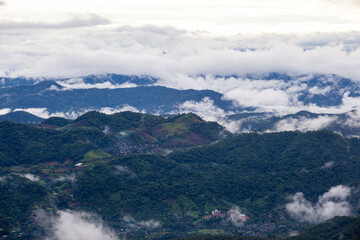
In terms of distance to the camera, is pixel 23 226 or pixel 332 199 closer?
pixel 23 226

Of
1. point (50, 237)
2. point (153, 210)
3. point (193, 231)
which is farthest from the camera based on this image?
point (153, 210)

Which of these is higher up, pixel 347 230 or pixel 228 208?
pixel 347 230

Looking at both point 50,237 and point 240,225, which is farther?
point 240,225

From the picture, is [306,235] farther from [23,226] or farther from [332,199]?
[23,226]

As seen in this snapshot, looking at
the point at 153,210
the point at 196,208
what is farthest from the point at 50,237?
the point at 196,208

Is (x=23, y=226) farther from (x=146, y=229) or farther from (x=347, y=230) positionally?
(x=347, y=230)

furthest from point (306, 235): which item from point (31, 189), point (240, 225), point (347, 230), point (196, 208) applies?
point (31, 189)

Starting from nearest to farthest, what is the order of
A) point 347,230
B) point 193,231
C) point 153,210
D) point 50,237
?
point 347,230
point 50,237
point 193,231
point 153,210

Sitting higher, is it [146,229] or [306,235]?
[306,235]

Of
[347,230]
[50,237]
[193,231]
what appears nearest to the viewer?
[347,230]
